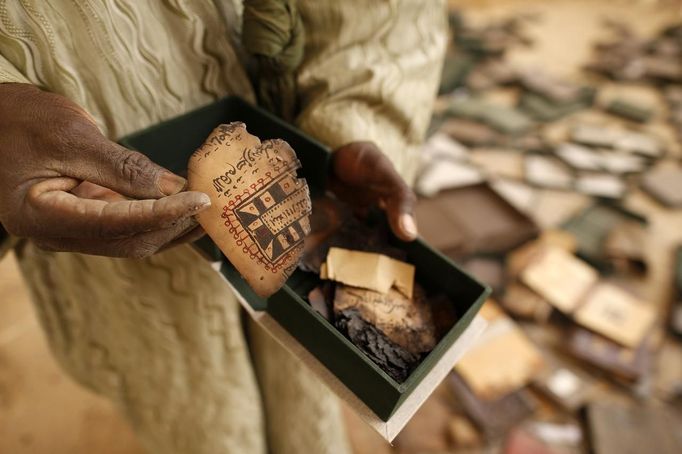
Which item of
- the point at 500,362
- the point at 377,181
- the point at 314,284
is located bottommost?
the point at 500,362

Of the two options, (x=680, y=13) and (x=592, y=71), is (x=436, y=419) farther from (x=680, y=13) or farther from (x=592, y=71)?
(x=680, y=13)

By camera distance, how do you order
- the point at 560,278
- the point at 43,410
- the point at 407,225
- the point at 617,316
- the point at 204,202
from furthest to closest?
the point at 560,278 → the point at 617,316 → the point at 43,410 → the point at 407,225 → the point at 204,202

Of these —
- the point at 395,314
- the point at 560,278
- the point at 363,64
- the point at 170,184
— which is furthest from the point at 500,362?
the point at 170,184

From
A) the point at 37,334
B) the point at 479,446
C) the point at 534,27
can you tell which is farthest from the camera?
the point at 534,27

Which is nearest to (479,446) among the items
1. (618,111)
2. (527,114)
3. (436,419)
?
(436,419)

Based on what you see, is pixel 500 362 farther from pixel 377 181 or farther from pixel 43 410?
pixel 43 410

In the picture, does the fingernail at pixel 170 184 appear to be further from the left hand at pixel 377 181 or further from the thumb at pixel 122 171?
the left hand at pixel 377 181

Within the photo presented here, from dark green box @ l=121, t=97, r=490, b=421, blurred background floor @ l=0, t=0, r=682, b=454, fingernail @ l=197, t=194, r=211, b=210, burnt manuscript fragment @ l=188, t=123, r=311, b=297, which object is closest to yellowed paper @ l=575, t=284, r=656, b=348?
blurred background floor @ l=0, t=0, r=682, b=454
